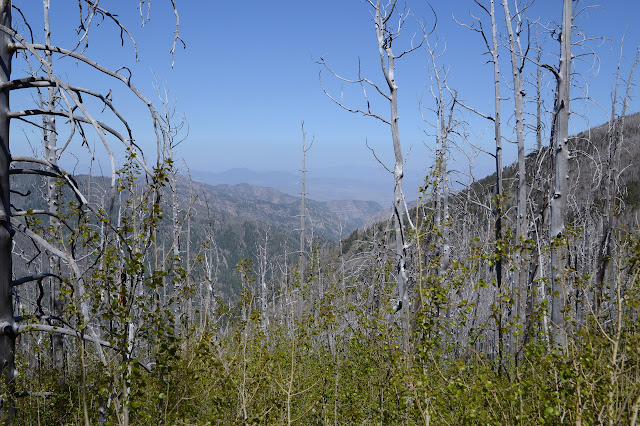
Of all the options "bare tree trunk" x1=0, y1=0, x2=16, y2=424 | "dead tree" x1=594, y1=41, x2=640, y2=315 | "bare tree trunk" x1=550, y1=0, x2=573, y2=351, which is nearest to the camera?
"bare tree trunk" x1=0, y1=0, x2=16, y2=424

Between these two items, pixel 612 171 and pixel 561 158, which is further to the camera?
pixel 612 171

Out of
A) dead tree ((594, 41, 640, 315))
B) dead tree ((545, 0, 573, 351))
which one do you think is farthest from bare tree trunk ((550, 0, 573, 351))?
dead tree ((594, 41, 640, 315))

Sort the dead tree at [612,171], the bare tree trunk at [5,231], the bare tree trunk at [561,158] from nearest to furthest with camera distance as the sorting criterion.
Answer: the bare tree trunk at [5,231], the bare tree trunk at [561,158], the dead tree at [612,171]

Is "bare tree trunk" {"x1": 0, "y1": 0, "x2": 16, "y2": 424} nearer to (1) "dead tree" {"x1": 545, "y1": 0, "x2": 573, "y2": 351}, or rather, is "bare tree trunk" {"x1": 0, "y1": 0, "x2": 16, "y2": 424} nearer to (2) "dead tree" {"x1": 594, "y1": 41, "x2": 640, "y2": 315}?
(1) "dead tree" {"x1": 545, "y1": 0, "x2": 573, "y2": 351}

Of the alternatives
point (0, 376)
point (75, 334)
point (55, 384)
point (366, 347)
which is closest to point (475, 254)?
point (366, 347)

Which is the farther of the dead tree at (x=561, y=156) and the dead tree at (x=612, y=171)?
the dead tree at (x=612, y=171)

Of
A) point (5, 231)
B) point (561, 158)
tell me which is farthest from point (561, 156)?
point (5, 231)

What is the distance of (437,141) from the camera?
43.4ft

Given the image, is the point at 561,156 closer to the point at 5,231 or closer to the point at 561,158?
the point at 561,158

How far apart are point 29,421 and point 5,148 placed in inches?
176

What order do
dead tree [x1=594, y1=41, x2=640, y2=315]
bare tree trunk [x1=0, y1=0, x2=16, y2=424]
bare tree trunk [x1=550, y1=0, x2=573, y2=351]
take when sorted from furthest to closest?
dead tree [x1=594, y1=41, x2=640, y2=315], bare tree trunk [x1=550, y1=0, x2=573, y2=351], bare tree trunk [x1=0, y1=0, x2=16, y2=424]

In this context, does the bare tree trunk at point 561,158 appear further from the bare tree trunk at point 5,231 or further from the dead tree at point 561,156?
the bare tree trunk at point 5,231

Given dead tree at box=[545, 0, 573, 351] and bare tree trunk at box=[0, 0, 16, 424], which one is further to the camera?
dead tree at box=[545, 0, 573, 351]

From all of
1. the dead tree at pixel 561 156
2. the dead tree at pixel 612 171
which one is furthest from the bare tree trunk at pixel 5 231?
the dead tree at pixel 612 171
